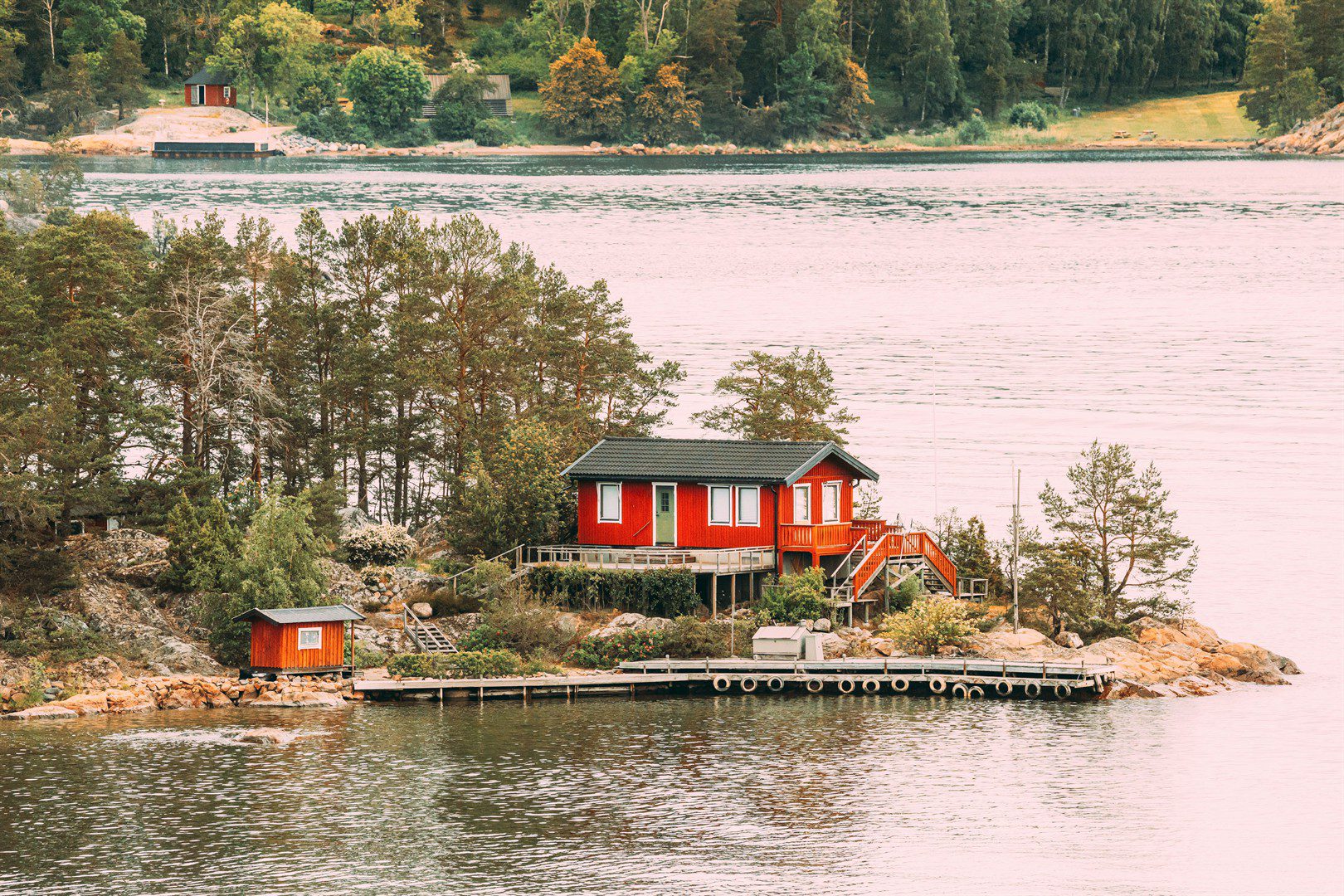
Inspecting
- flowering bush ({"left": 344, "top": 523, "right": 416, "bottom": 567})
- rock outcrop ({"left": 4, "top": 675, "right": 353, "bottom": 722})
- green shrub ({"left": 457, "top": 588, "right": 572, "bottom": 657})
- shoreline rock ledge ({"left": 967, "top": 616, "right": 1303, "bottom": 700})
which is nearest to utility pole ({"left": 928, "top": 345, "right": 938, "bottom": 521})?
shoreline rock ledge ({"left": 967, "top": 616, "right": 1303, "bottom": 700})

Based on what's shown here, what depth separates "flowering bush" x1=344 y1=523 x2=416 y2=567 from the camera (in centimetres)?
6219

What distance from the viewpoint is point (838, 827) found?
42.8m

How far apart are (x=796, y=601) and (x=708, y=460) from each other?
19.3 ft

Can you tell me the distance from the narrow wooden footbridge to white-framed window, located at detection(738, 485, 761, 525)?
5638 millimetres

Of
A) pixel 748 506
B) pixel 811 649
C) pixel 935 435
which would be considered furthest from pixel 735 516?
pixel 935 435

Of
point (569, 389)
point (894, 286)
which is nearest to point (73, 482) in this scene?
point (569, 389)

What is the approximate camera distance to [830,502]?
6097 centimetres

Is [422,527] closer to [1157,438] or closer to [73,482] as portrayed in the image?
[73,482]

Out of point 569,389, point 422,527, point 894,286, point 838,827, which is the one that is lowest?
point 838,827

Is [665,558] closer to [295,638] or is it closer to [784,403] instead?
[784,403]

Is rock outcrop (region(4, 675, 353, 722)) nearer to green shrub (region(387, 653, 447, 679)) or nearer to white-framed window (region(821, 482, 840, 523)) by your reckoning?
green shrub (region(387, 653, 447, 679))

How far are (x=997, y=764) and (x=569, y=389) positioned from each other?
90.0 ft

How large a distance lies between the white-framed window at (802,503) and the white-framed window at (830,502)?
626 millimetres

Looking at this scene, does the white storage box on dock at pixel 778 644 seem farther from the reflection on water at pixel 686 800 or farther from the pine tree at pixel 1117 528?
the pine tree at pixel 1117 528
